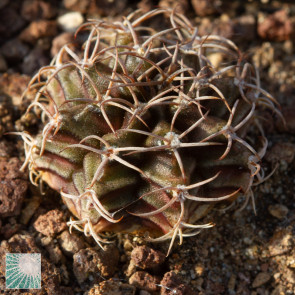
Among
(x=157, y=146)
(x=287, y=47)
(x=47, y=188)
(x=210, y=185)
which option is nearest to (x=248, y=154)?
(x=210, y=185)

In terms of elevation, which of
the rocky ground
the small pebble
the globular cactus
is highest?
the globular cactus

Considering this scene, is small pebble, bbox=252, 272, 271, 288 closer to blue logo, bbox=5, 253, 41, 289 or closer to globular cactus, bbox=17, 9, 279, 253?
globular cactus, bbox=17, 9, 279, 253

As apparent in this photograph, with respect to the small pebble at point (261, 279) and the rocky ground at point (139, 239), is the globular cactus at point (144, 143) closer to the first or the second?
the rocky ground at point (139, 239)

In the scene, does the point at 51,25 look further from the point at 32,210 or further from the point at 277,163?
the point at 277,163

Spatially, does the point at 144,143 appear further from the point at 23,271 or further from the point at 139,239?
the point at 23,271

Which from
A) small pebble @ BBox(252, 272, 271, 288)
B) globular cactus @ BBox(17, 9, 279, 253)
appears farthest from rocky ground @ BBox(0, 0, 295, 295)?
globular cactus @ BBox(17, 9, 279, 253)

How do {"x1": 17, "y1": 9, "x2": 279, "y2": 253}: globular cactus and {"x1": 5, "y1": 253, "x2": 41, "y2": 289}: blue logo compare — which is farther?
{"x1": 5, "y1": 253, "x2": 41, "y2": 289}: blue logo

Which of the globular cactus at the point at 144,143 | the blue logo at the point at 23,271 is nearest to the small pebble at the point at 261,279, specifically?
the globular cactus at the point at 144,143
